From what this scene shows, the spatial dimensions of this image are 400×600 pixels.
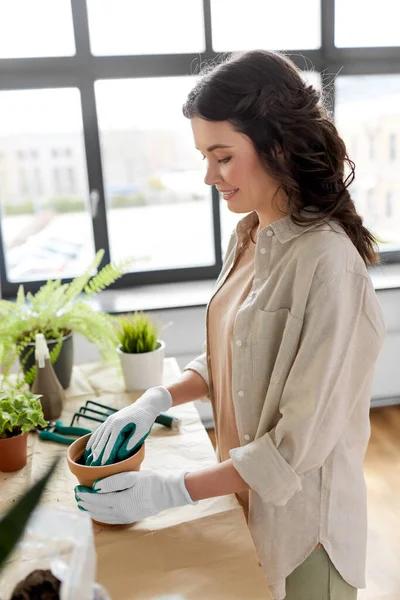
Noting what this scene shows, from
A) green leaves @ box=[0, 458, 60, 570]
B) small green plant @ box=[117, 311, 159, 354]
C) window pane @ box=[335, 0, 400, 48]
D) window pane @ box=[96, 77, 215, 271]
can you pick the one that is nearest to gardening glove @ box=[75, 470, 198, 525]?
green leaves @ box=[0, 458, 60, 570]

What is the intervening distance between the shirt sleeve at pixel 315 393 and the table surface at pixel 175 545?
0.34 feet

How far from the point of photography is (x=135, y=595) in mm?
778

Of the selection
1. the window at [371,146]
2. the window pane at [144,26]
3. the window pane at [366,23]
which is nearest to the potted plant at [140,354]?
the window pane at [144,26]

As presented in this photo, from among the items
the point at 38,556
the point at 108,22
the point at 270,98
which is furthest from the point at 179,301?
the point at 38,556

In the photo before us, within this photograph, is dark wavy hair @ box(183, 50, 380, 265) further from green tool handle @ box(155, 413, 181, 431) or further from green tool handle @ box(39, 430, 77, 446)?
green tool handle @ box(39, 430, 77, 446)

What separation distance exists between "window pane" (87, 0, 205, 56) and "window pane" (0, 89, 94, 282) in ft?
0.96

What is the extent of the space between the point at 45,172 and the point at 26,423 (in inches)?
71.7

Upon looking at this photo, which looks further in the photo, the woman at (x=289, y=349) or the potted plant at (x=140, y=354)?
the potted plant at (x=140, y=354)

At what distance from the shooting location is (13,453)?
1.11 meters

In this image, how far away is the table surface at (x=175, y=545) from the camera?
0.79 m

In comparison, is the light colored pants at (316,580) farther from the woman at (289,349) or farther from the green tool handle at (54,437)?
the green tool handle at (54,437)

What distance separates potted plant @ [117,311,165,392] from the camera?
144cm

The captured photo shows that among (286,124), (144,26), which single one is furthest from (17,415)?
(144,26)

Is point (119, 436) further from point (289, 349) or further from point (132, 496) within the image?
point (289, 349)
